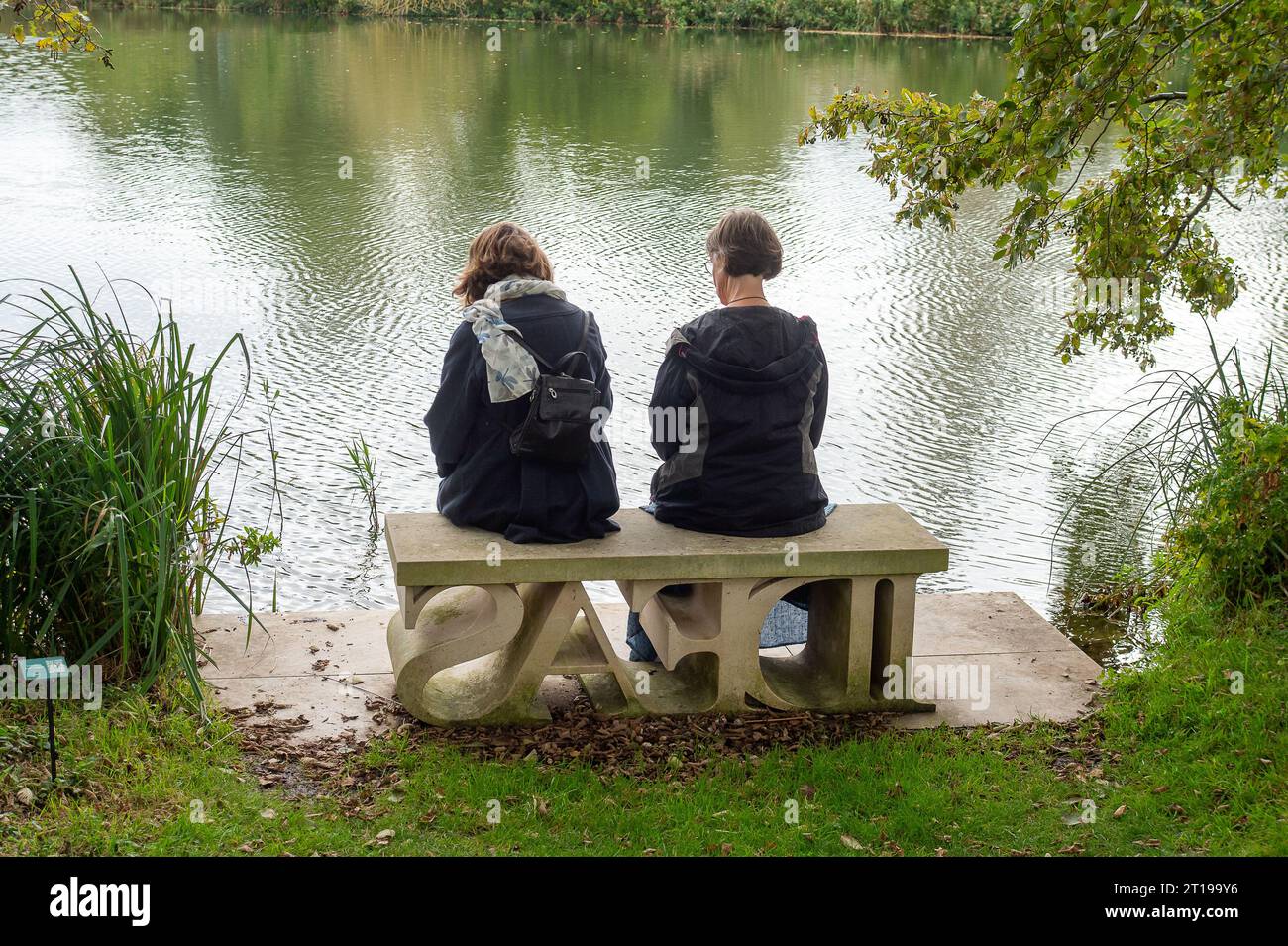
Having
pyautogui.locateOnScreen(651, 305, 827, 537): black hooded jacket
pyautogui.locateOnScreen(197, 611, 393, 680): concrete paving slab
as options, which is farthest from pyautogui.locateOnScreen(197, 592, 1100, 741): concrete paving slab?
pyautogui.locateOnScreen(651, 305, 827, 537): black hooded jacket

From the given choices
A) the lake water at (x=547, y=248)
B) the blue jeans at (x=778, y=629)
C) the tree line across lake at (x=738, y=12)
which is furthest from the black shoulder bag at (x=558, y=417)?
the tree line across lake at (x=738, y=12)

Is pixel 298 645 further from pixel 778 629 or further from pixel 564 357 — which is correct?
pixel 778 629

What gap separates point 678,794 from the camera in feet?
12.5

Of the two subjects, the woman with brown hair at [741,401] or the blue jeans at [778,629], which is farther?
the blue jeans at [778,629]

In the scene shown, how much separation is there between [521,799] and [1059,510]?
453 centimetres

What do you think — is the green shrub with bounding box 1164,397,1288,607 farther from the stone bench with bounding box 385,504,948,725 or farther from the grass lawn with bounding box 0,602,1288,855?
the stone bench with bounding box 385,504,948,725

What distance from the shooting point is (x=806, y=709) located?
14.4 ft

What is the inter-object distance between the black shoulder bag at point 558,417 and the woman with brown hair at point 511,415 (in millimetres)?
30

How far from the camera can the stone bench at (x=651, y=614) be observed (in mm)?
4047

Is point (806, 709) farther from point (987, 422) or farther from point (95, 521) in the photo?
point (987, 422)

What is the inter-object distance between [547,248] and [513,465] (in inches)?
333

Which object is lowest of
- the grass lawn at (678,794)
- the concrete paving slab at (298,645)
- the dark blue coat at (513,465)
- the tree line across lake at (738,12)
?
the grass lawn at (678,794)

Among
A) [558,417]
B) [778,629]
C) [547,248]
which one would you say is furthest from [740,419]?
[547,248]

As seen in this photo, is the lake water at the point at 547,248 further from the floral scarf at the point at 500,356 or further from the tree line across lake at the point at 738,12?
the tree line across lake at the point at 738,12
